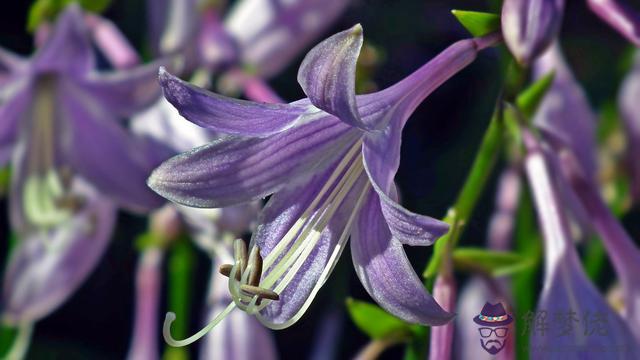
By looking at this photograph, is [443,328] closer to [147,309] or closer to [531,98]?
[531,98]

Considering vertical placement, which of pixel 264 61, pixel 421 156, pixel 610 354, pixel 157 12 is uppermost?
pixel 157 12

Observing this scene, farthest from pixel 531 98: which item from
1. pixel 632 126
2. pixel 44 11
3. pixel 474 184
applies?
pixel 44 11

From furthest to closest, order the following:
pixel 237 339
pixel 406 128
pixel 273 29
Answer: pixel 406 128, pixel 273 29, pixel 237 339

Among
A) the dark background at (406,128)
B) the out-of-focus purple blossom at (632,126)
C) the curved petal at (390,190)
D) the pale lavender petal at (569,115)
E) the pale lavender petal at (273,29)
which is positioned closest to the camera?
the curved petal at (390,190)

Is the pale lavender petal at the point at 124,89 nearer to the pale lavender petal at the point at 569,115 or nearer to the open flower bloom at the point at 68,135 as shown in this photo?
the open flower bloom at the point at 68,135

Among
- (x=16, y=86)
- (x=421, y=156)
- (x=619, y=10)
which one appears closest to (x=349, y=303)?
(x=619, y=10)

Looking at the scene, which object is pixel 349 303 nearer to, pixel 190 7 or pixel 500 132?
pixel 500 132

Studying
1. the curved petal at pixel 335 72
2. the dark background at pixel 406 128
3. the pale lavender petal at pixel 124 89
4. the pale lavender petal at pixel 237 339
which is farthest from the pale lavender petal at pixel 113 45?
the curved petal at pixel 335 72
